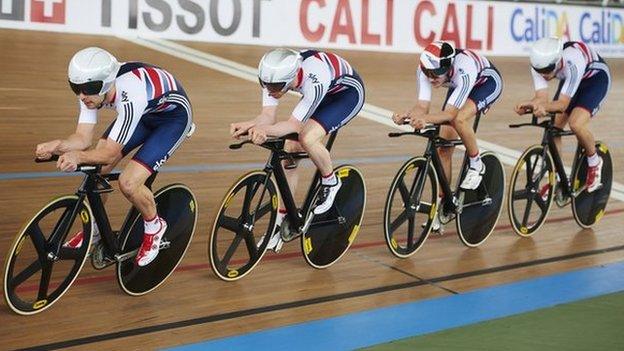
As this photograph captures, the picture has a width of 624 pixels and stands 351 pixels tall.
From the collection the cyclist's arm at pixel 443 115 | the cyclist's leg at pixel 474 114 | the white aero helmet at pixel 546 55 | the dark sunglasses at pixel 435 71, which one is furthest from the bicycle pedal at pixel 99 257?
the white aero helmet at pixel 546 55

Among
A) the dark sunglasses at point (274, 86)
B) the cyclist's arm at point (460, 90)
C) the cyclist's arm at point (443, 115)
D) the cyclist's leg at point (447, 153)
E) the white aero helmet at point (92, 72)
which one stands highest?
the white aero helmet at point (92, 72)

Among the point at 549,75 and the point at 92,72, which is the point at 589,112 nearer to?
the point at 549,75

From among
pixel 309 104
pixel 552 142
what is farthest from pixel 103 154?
pixel 552 142

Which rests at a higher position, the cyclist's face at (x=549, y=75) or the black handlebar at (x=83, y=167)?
the cyclist's face at (x=549, y=75)

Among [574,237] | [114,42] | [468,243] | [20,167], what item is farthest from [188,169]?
[114,42]

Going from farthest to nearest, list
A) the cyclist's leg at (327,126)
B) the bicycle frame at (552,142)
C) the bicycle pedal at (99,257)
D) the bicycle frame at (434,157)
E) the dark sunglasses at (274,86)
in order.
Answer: the bicycle frame at (552,142) → the bicycle frame at (434,157) → the cyclist's leg at (327,126) → the dark sunglasses at (274,86) → the bicycle pedal at (99,257)

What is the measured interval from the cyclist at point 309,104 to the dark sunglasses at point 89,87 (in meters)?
0.70

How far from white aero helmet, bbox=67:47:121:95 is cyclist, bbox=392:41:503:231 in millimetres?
1689

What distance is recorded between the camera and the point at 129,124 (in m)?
3.69

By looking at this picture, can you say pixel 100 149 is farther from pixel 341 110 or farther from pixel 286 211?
pixel 341 110

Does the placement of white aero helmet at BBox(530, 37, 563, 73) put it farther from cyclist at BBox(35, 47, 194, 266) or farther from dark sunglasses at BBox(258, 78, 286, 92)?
cyclist at BBox(35, 47, 194, 266)

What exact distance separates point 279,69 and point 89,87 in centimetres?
89

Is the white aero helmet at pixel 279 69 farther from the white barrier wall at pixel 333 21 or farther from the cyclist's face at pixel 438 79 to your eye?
the white barrier wall at pixel 333 21

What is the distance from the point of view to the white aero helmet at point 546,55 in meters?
5.22
